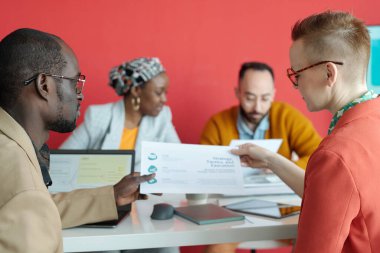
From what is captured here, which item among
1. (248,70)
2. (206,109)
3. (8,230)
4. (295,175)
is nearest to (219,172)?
(295,175)

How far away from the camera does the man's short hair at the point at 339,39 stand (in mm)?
1260

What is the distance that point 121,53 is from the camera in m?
3.04

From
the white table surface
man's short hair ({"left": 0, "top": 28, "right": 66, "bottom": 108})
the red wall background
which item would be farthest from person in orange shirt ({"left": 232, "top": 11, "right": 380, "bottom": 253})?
the red wall background

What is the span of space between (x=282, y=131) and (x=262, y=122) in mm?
134

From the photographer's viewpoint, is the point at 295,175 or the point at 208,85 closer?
the point at 295,175

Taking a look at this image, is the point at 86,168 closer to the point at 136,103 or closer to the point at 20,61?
the point at 20,61

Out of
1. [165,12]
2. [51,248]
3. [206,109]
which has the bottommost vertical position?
[206,109]

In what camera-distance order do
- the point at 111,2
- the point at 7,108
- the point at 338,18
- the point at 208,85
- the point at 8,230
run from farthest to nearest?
the point at 208,85
the point at 111,2
the point at 338,18
the point at 7,108
the point at 8,230

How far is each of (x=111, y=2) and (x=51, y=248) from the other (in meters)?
2.41

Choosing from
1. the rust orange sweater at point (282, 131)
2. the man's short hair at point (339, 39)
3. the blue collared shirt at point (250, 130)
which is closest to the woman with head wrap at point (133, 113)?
the rust orange sweater at point (282, 131)

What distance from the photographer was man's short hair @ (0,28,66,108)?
105 cm

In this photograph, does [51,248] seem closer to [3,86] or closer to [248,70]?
[3,86]

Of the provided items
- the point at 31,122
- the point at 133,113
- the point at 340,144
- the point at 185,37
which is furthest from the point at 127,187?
the point at 185,37

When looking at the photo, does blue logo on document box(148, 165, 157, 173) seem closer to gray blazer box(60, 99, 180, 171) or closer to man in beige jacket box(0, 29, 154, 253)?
man in beige jacket box(0, 29, 154, 253)
